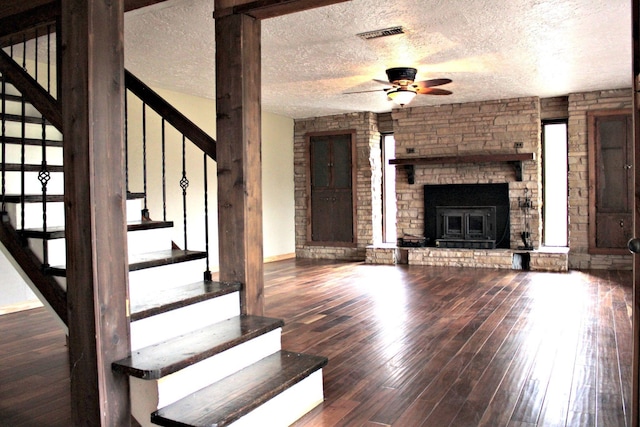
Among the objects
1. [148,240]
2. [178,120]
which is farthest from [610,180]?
[148,240]

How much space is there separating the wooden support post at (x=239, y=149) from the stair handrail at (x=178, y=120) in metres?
0.17

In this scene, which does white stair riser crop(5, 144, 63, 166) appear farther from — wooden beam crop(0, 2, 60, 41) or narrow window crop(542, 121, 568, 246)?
narrow window crop(542, 121, 568, 246)

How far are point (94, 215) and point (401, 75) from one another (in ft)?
14.7

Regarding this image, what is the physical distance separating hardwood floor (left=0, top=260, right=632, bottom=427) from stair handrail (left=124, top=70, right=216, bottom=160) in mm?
1645

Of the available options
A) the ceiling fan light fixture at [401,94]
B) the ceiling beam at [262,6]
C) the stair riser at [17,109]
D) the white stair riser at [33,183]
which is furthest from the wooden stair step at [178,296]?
the ceiling fan light fixture at [401,94]

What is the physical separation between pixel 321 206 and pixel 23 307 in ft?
17.9

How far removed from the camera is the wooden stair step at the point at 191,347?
7.26ft

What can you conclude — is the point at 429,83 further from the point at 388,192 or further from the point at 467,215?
the point at 388,192

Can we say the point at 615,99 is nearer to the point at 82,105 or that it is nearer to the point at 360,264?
the point at 360,264

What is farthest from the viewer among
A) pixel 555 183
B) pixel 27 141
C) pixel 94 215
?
pixel 555 183

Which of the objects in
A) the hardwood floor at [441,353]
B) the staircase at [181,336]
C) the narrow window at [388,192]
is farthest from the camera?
the narrow window at [388,192]

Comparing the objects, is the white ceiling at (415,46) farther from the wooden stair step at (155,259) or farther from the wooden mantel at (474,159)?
the wooden stair step at (155,259)

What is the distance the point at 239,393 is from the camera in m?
2.35

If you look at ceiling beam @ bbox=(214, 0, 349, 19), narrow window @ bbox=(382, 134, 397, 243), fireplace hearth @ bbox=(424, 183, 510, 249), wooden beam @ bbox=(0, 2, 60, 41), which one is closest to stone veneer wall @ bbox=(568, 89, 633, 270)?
fireplace hearth @ bbox=(424, 183, 510, 249)
